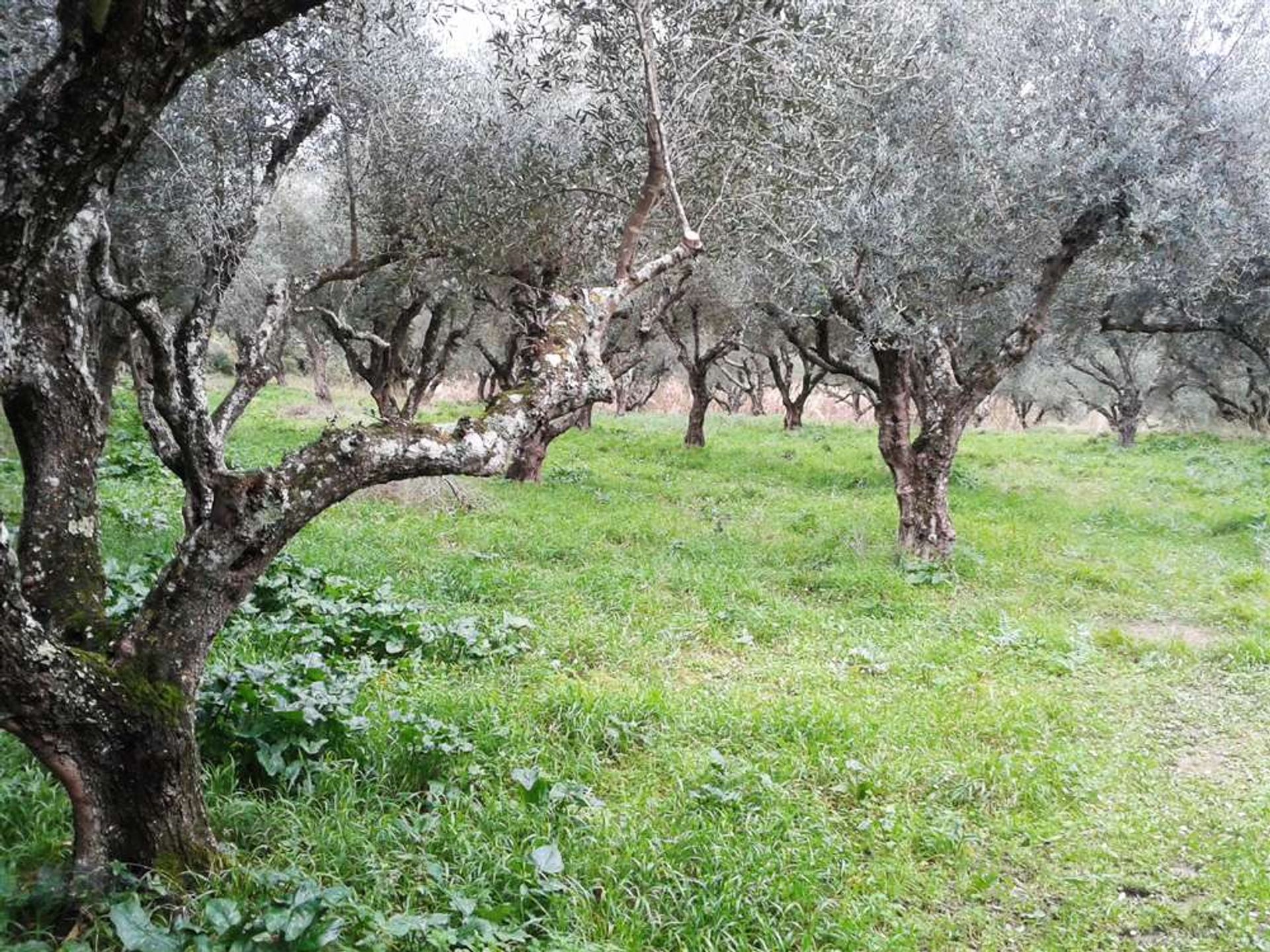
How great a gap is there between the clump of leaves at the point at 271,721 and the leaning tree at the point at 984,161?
21.6ft

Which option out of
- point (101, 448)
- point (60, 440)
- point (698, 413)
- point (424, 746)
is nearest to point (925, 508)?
point (424, 746)

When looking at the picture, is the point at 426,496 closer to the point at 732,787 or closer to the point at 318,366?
the point at 732,787

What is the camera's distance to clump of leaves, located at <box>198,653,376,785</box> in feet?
14.6

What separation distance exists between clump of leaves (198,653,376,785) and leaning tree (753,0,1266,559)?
21.6 feet

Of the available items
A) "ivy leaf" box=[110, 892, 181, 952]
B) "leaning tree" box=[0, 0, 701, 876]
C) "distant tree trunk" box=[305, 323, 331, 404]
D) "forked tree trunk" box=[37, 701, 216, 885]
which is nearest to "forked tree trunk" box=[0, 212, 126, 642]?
"leaning tree" box=[0, 0, 701, 876]

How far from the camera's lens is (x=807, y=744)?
18.2ft

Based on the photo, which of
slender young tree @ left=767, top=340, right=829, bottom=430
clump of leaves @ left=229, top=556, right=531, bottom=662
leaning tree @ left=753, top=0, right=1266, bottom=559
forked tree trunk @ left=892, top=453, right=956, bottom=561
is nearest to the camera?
clump of leaves @ left=229, top=556, right=531, bottom=662

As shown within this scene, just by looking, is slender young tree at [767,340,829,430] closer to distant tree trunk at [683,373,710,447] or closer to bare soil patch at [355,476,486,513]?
distant tree trunk at [683,373,710,447]

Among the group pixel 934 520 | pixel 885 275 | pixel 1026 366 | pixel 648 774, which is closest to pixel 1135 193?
pixel 885 275

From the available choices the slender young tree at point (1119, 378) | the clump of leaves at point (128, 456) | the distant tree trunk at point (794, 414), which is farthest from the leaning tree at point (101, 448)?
the distant tree trunk at point (794, 414)

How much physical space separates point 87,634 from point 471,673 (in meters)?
2.74

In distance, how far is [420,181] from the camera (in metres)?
11.6

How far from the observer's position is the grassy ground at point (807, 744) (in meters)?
3.93

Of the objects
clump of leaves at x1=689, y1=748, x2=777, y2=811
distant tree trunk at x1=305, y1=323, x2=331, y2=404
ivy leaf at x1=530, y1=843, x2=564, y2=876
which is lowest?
clump of leaves at x1=689, y1=748, x2=777, y2=811
